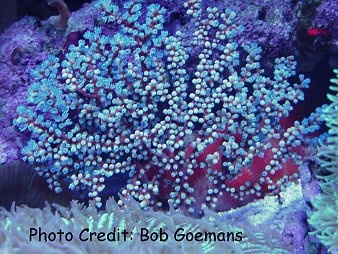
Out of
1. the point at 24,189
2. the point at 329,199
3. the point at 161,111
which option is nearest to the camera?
the point at 329,199

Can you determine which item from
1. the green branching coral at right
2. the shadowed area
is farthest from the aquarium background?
Answer: the green branching coral at right

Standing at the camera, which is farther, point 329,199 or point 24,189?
point 24,189

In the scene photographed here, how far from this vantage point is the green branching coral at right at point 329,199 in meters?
2.33

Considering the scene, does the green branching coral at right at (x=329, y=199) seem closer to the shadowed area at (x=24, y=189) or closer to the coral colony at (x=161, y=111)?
the coral colony at (x=161, y=111)

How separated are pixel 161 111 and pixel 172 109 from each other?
99 mm

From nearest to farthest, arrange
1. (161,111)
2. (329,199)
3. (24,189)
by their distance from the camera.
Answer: (329,199)
(24,189)
(161,111)

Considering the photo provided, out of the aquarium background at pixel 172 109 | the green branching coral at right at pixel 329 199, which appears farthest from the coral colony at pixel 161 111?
the green branching coral at right at pixel 329 199

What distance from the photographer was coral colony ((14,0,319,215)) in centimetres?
318

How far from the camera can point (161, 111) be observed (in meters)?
3.28

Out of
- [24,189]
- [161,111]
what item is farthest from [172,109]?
[24,189]

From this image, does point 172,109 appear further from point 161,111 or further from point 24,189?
point 24,189

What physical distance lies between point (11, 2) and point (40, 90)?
0.92 meters

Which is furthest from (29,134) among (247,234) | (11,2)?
(247,234)

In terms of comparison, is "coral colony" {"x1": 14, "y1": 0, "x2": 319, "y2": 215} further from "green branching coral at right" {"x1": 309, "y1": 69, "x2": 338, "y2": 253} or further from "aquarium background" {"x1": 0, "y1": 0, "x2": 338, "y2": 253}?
"green branching coral at right" {"x1": 309, "y1": 69, "x2": 338, "y2": 253}
